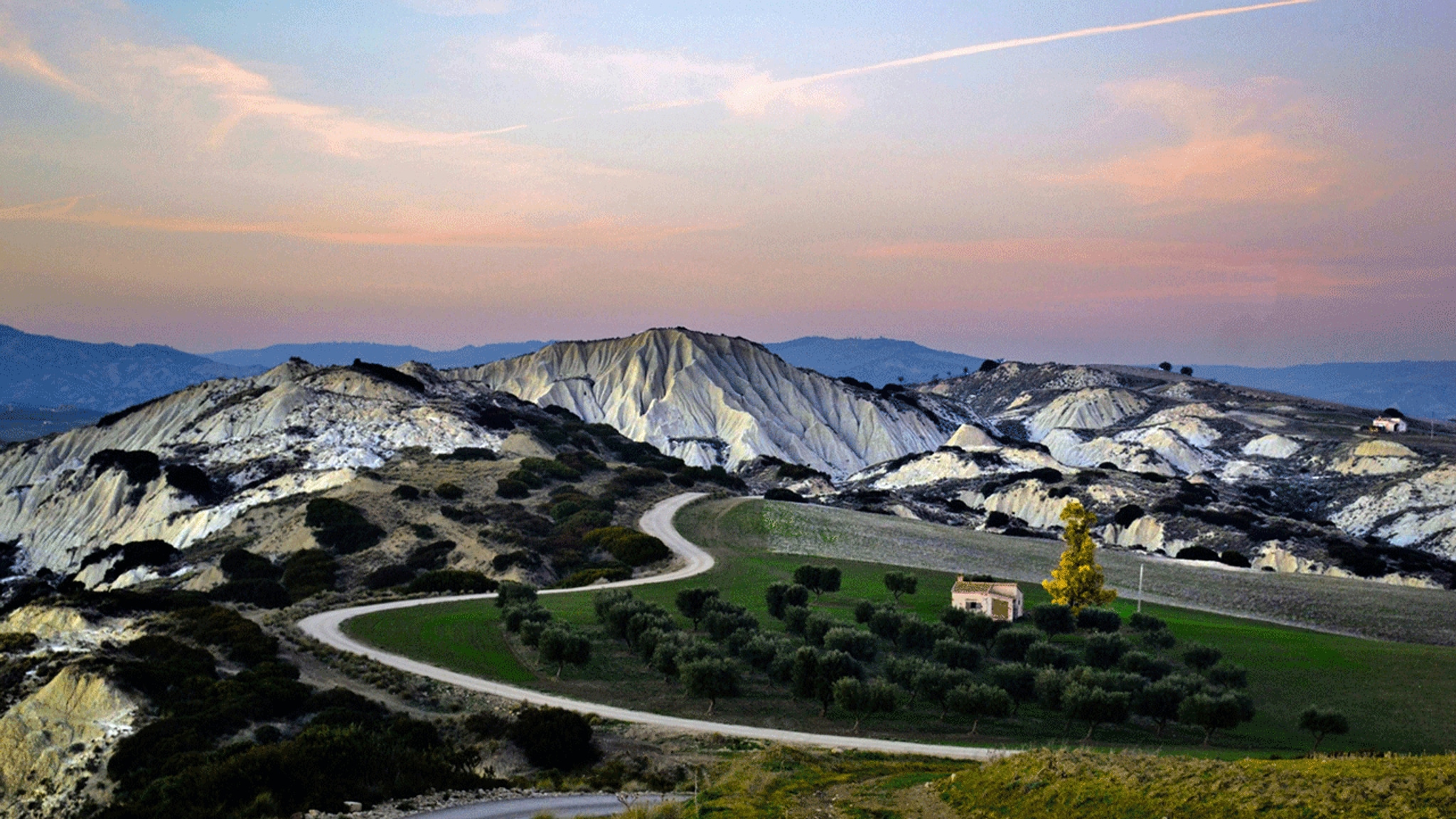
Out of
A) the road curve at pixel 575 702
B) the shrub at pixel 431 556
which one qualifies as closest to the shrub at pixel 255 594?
the shrub at pixel 431 556

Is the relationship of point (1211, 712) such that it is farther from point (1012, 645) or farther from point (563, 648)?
point (563, 648)

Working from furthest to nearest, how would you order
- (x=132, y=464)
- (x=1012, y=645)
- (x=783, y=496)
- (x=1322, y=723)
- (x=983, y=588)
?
(x=783, y=496)
(x=132, y=464)
(x=983, y=588)
(x=1012, y=645)
(x=1322, y=723)

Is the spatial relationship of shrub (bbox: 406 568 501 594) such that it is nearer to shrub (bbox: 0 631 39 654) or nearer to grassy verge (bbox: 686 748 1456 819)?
shrub (bbox: 0 631 39 654)

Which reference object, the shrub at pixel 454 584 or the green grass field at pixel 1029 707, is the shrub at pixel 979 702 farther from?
the shrub at pixel 454 584

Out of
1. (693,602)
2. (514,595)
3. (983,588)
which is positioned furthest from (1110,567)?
(514,595)

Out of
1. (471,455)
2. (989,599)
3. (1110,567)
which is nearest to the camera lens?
(989,599)

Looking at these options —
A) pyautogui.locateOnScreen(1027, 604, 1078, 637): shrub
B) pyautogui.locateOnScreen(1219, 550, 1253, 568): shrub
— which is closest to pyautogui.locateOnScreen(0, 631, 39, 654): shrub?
pyautogui.locateOnScreen(1027, 604, 1078, 637): shrub

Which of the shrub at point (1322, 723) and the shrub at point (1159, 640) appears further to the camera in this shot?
the shrub at point (1159, 640)
